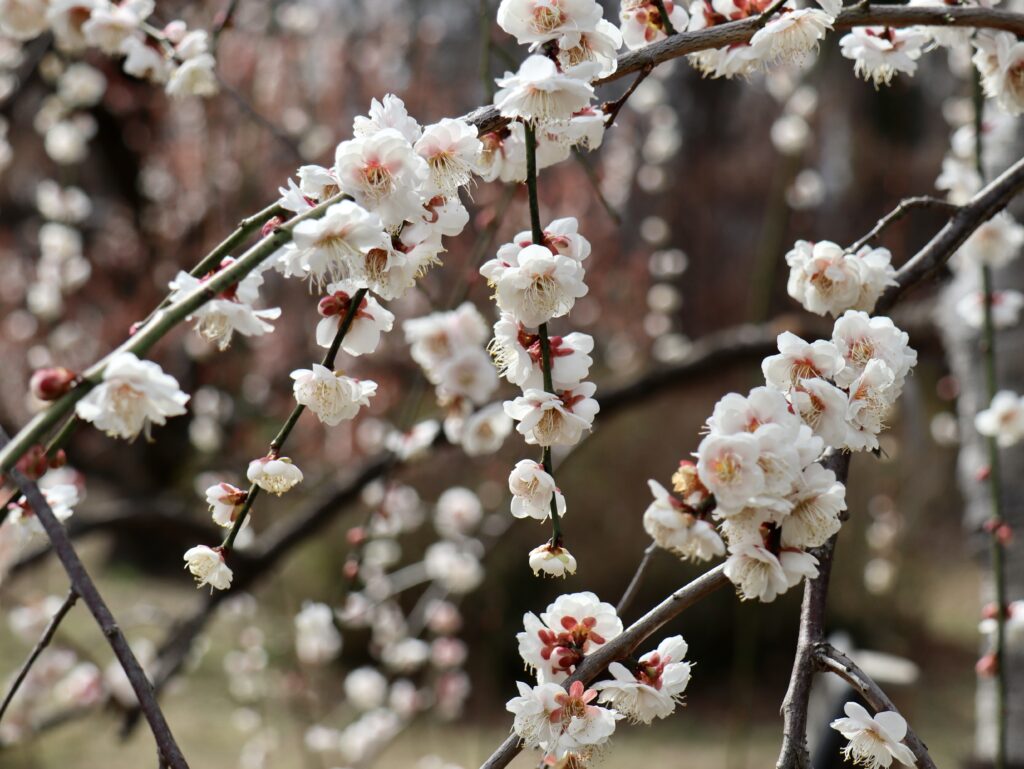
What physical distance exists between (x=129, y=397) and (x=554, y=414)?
0.31 meters

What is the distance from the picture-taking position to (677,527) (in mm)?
660

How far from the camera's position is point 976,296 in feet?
5.64

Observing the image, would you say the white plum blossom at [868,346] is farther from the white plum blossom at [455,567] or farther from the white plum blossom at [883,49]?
the white plum blossom at [455,567]

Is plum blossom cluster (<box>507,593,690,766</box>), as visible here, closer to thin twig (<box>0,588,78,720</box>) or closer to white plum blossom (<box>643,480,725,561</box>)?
white plum blossom (<box>643,480,725,561</box>)

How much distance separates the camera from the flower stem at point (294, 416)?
0.74 meters

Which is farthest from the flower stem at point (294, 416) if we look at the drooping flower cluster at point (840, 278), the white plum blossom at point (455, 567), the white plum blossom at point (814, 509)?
the white plum blossom at point (455, 567)

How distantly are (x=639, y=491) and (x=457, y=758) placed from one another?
4.73 ft

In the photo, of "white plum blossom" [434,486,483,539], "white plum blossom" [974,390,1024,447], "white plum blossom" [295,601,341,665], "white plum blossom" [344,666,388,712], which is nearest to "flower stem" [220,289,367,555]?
"white plum blossom" [974,390,1024,447]

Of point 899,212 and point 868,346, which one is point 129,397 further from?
point 899,212

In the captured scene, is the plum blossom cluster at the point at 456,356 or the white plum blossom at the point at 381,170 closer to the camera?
the white plum blossom at the point at 381,170

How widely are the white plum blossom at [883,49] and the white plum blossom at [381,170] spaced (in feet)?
1.77

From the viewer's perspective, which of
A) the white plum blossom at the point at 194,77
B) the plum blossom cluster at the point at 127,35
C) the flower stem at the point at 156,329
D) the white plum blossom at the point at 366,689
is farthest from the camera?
the white plum blossom at the point at 366,689

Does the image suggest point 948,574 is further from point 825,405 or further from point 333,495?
point 825,405

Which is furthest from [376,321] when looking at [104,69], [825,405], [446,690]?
[104,69]
